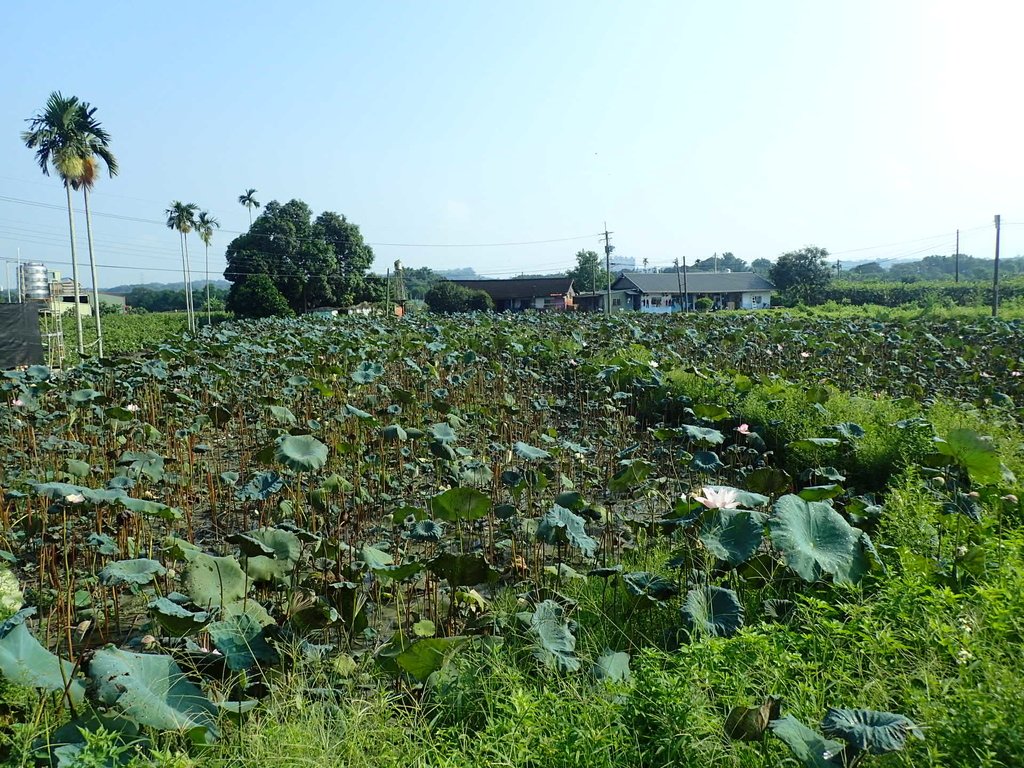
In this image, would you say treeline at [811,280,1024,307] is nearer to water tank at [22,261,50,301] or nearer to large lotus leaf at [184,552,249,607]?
water tank at [22,261,50,301]

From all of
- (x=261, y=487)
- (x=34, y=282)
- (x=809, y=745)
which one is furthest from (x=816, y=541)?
(x=34, y=282)

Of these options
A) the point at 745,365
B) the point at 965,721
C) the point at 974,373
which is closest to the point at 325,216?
the point at 745,365

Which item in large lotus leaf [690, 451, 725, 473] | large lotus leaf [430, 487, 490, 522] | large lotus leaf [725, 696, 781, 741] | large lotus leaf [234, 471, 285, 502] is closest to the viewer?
large lotus leaf [725, 696, 781, 741]

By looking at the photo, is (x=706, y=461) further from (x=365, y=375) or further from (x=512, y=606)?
(x=365, y=375)

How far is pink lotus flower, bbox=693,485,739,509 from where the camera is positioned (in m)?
3.73

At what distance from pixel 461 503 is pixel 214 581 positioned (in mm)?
1321

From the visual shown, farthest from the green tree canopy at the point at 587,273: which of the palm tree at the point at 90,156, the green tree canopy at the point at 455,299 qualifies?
the palm tree at the point at 90,156

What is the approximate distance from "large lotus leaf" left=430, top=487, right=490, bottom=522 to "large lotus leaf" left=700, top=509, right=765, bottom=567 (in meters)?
1.20

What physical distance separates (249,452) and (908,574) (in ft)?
19.9

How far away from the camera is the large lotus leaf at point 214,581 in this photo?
3.38 m

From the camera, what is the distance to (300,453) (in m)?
4.57

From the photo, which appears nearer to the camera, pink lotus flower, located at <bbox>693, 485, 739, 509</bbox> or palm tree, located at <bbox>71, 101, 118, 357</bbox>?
pink lotus flower, located at <bbox>693, 485, 739, 509</bbox>

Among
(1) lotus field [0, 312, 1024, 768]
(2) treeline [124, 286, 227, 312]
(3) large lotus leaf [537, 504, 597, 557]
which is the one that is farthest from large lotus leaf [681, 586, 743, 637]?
(2) treeline [124, 286, 227, 312]

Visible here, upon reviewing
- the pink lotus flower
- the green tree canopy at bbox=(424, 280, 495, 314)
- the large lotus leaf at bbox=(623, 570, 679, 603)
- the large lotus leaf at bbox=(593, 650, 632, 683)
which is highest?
the green tree canopy at bbox=(424, 280, 495, 314)
